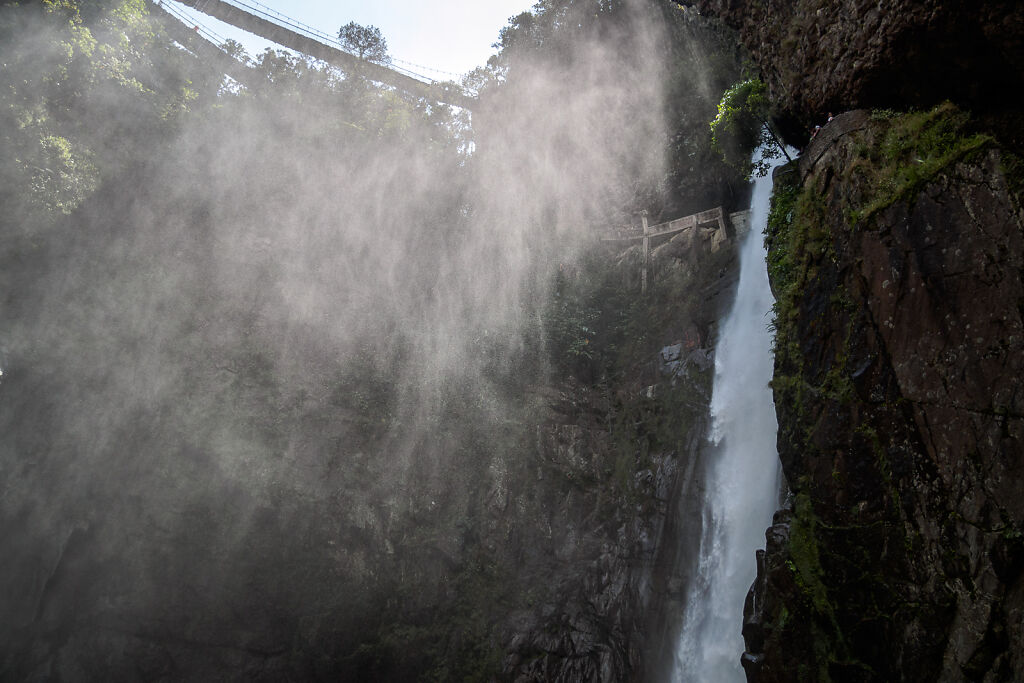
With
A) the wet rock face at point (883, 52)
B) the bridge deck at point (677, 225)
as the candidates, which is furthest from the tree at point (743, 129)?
the bridge deck at point (677, 225)

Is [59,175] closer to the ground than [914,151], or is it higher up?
higher up

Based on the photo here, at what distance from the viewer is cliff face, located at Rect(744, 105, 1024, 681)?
528 cm

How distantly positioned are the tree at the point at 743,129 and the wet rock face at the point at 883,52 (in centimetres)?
99

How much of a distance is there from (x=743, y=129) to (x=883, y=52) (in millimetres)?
4097

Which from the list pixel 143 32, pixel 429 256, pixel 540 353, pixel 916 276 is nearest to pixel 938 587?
pixel 916 276

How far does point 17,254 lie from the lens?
43.3 feet

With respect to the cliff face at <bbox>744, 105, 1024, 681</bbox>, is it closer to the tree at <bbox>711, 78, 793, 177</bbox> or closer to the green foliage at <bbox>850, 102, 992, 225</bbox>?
the green foliage at <bbox>850, 102, 992, 225</bbox>

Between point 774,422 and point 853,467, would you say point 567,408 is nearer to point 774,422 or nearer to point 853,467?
point 774,422

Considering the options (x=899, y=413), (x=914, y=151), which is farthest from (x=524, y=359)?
(x=914, y=151)

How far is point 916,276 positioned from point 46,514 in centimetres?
1609

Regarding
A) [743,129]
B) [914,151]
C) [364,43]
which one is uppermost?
[364,43]

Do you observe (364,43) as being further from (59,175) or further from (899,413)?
(899,413)

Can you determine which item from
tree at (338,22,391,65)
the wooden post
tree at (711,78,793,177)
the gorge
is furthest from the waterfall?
tree at (338,22,391,65)

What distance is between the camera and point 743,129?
34.9ft
